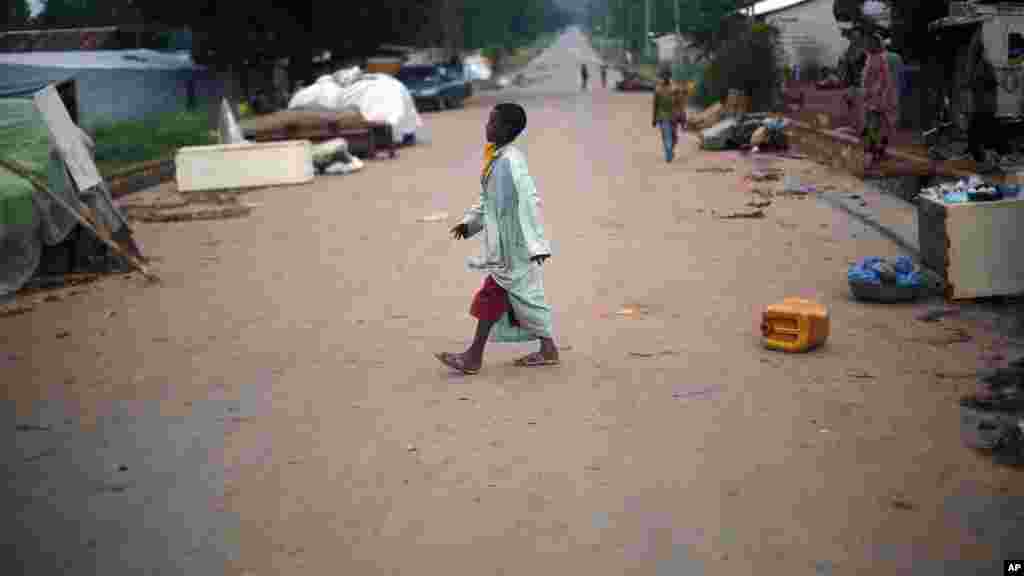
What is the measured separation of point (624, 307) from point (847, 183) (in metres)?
7.82

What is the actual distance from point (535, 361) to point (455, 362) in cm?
50

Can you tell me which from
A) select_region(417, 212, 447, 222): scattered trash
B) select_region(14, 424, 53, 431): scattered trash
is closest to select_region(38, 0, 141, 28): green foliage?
select_region(417, 212, 447, 222): scattered trash

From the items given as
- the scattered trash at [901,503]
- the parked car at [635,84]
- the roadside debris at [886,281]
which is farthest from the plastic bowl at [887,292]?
the parked car at [635,84]

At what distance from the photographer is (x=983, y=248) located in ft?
26.8

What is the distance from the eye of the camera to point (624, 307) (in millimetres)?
8672

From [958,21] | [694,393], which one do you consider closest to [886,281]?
[694,393]

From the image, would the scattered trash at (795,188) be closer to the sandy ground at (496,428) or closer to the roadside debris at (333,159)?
the sandy ground at (496,428)

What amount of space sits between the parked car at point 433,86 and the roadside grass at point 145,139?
56.7 feet

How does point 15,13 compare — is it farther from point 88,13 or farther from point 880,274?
point 880,274

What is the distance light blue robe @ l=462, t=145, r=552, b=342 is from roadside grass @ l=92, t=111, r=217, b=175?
14.4 meters

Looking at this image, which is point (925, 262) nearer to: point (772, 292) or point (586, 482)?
point (772, 292)

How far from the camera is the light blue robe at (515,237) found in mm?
6723

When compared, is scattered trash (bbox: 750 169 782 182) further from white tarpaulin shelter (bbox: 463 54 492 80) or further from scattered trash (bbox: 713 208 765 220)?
white tarpaulin shelter (bbox: 463 54 492 80)

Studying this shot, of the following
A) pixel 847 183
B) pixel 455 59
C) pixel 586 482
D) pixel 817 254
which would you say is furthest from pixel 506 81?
pixel 586 482
